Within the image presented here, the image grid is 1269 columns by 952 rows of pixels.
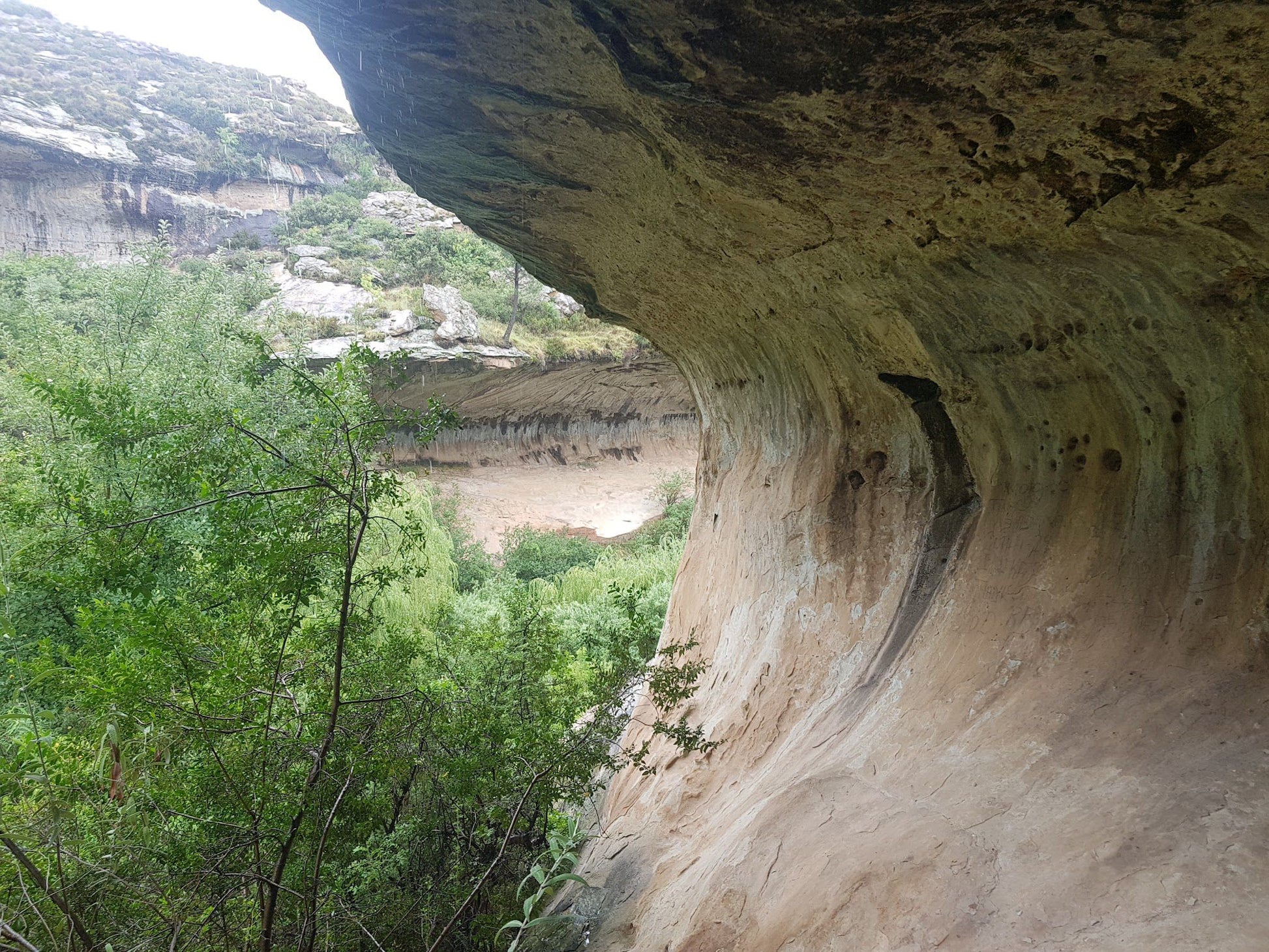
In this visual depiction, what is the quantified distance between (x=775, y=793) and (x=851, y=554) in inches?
67.7

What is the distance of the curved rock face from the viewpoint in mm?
2033

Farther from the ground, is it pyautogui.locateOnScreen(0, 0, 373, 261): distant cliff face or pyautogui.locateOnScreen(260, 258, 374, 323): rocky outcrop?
pyautogui.locateOnScreen(0, 0, 373, 261): distant cliff face

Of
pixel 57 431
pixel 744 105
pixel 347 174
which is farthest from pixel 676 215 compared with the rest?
pixel 347 174

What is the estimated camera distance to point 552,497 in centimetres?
2123

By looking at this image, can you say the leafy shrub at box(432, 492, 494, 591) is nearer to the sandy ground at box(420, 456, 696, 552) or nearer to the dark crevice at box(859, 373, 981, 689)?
the sandy ground at box(420, 456, 696, 552)

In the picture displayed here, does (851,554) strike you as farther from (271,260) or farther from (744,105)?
(271,260)

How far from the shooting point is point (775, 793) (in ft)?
12.0

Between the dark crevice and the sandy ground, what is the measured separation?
14.7 m

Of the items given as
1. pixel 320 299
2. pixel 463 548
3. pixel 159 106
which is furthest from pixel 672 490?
pixel 159 106

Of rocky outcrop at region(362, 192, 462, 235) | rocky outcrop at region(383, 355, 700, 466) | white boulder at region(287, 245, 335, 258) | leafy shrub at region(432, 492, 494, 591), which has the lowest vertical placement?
leafy shrub at region(432, 492, 494, 591)

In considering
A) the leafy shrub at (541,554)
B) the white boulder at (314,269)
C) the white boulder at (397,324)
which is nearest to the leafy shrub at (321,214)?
the white boulder at (314,269)

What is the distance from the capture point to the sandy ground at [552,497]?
19594 millimetres

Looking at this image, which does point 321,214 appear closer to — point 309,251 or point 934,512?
point 309,251

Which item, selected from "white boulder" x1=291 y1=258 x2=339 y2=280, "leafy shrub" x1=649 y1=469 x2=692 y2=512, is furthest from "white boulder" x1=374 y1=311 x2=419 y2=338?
"leafy shrub" x1=649 y1=469 x2=692 y2=512
